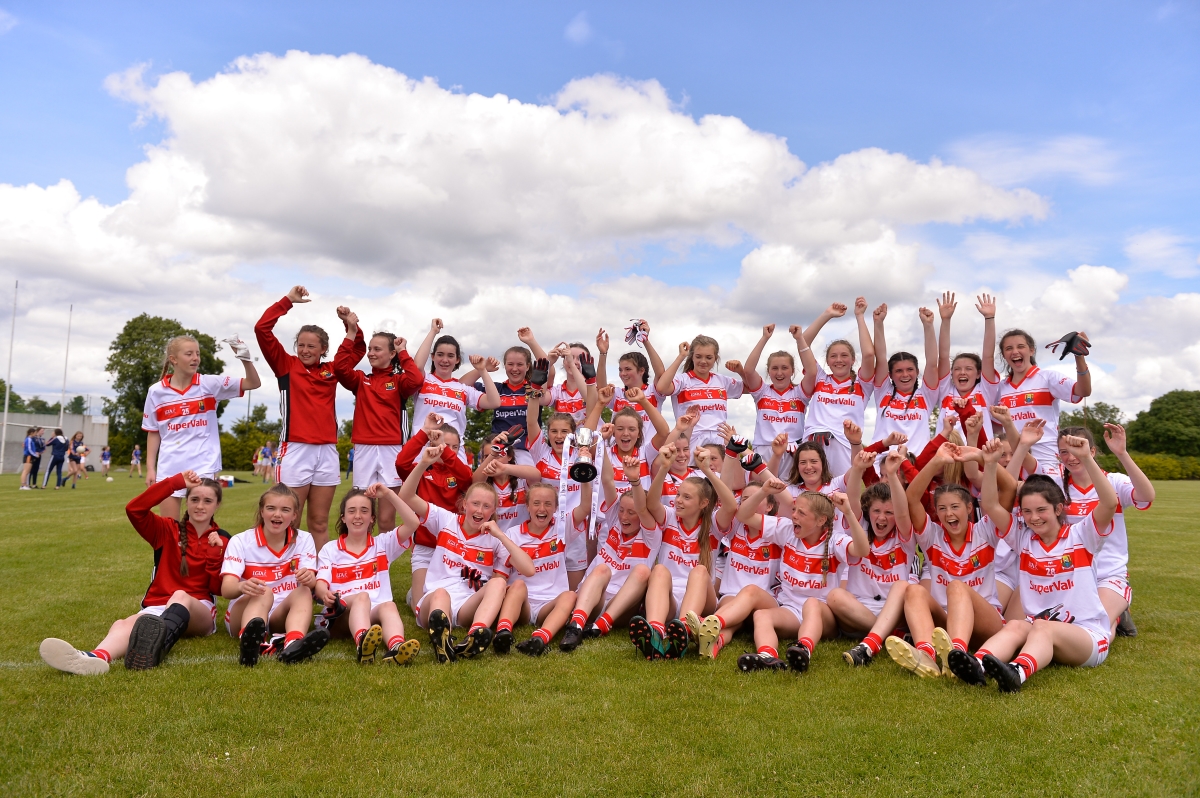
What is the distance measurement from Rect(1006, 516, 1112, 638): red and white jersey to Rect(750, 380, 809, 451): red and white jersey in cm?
260

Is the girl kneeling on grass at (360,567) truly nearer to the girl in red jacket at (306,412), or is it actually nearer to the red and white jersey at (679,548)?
the girl in red jacket at (306,412)

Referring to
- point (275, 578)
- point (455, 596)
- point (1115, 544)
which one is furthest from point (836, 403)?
point (275, 578)

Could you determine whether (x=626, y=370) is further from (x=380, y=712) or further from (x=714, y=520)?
(x=380, y=712)

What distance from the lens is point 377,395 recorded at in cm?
692

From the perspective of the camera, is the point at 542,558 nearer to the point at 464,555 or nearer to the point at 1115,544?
the point at 464,555

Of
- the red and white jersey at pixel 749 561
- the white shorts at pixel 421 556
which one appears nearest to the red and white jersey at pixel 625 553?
the red and white jersey at pixel 749 561

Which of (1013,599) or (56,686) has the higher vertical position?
(1013,599)

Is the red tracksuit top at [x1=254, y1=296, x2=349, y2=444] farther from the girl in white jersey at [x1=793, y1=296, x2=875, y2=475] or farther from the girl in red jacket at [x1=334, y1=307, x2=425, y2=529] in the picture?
the girl in white jersey at [x1=793, y1=296, x2=875, y2=475]

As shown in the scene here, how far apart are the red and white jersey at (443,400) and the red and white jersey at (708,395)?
7.02 feet

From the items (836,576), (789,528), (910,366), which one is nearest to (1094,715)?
(836,576)

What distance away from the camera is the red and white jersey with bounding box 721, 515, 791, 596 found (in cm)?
565

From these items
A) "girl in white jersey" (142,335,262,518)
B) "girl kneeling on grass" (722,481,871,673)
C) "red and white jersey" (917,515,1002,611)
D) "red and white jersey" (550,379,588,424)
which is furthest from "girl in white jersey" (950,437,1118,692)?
"girl in white jersey" (142,335,262,518)

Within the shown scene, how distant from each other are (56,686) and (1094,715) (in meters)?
5.64

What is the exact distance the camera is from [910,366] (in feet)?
22.5
